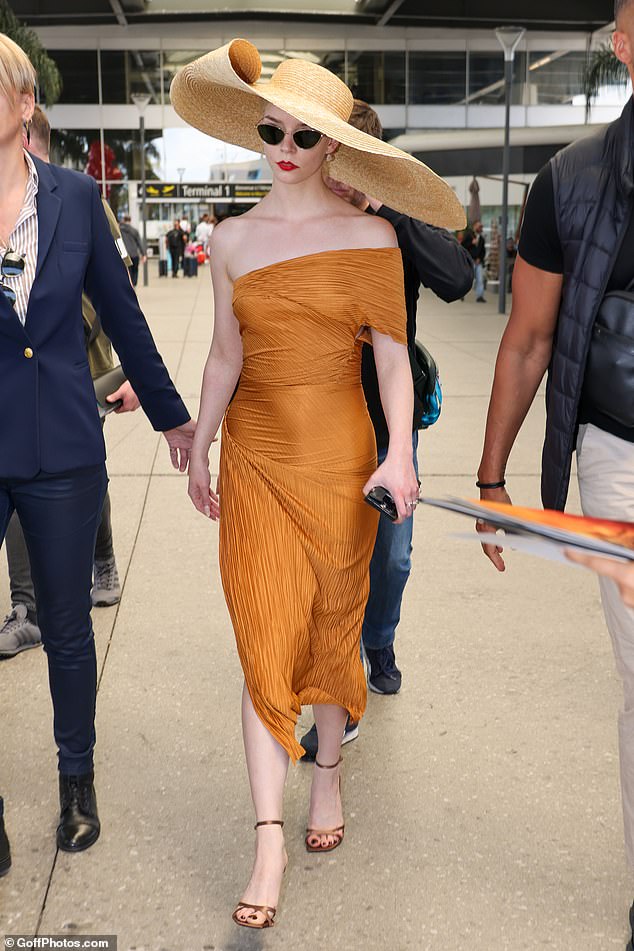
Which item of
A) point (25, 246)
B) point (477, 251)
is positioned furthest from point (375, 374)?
point (477, 251)

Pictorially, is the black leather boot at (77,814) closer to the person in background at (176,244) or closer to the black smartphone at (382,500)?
the black smartphone at (382,500)

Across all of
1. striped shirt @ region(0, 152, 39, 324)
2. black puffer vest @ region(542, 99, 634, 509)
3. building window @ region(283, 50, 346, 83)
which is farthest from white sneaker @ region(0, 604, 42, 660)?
building window @ region(283, 50, 346, 83)

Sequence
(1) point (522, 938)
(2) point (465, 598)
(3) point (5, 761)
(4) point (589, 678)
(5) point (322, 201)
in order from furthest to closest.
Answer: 1. (2) point (465, 598)
2. (4) point (589, 678)
3. (3) point (5, 761)
4. (5) point (322, 201)
5. (1) point (522, 938)

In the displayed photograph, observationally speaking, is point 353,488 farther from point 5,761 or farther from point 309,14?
point 309,14

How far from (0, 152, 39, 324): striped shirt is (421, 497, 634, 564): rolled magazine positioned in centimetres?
146

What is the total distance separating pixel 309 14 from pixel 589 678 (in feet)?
132

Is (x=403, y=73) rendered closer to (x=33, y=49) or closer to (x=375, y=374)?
(x=33, y=49)

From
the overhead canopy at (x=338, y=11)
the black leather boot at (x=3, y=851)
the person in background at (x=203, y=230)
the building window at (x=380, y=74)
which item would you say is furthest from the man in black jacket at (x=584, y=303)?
the building window at (x=380, y=74)

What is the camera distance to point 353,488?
9.33ft

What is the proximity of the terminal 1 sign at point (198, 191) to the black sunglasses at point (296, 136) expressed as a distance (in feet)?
138

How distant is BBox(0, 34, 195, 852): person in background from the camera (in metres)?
2.67

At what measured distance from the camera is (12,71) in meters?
2.58

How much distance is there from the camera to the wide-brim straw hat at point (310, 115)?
272 centimetres

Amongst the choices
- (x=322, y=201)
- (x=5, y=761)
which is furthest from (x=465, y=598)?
(x=322, y=201)
